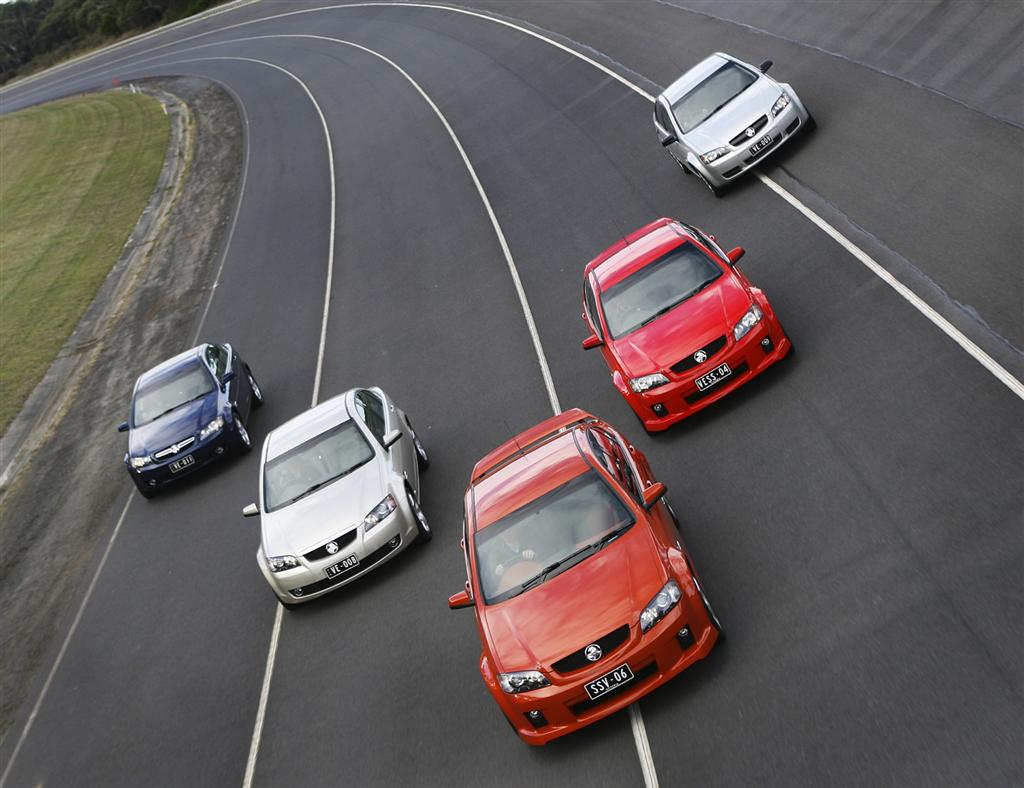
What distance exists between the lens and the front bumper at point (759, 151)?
18688mm

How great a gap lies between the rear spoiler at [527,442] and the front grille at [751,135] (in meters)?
8.60

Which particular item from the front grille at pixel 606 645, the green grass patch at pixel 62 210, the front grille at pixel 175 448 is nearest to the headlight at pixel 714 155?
the front grille at pixel 175 448

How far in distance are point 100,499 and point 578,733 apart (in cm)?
1278

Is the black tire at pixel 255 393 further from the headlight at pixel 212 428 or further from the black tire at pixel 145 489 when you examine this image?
the black tire at pixel 145 489

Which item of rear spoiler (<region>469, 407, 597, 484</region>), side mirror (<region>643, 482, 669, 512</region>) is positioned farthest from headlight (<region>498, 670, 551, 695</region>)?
rear spoiler (<region>469, 407, 597, 484</region>)

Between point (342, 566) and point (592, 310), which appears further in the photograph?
point (592, 310)

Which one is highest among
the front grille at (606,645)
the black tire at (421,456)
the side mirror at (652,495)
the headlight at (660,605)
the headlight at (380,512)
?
the side mirror at (652,495)

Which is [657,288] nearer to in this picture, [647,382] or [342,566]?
[647,382]

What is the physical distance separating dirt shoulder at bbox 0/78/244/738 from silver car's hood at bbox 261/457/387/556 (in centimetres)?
400

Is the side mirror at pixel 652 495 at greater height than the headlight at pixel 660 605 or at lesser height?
greater

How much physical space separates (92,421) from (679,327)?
48.4 ft

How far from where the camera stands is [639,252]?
46.2 ft

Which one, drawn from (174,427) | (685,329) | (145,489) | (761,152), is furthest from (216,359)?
(685,329)

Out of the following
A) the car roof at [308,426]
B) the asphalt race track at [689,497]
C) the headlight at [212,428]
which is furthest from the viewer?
the headlight at [212,428]
